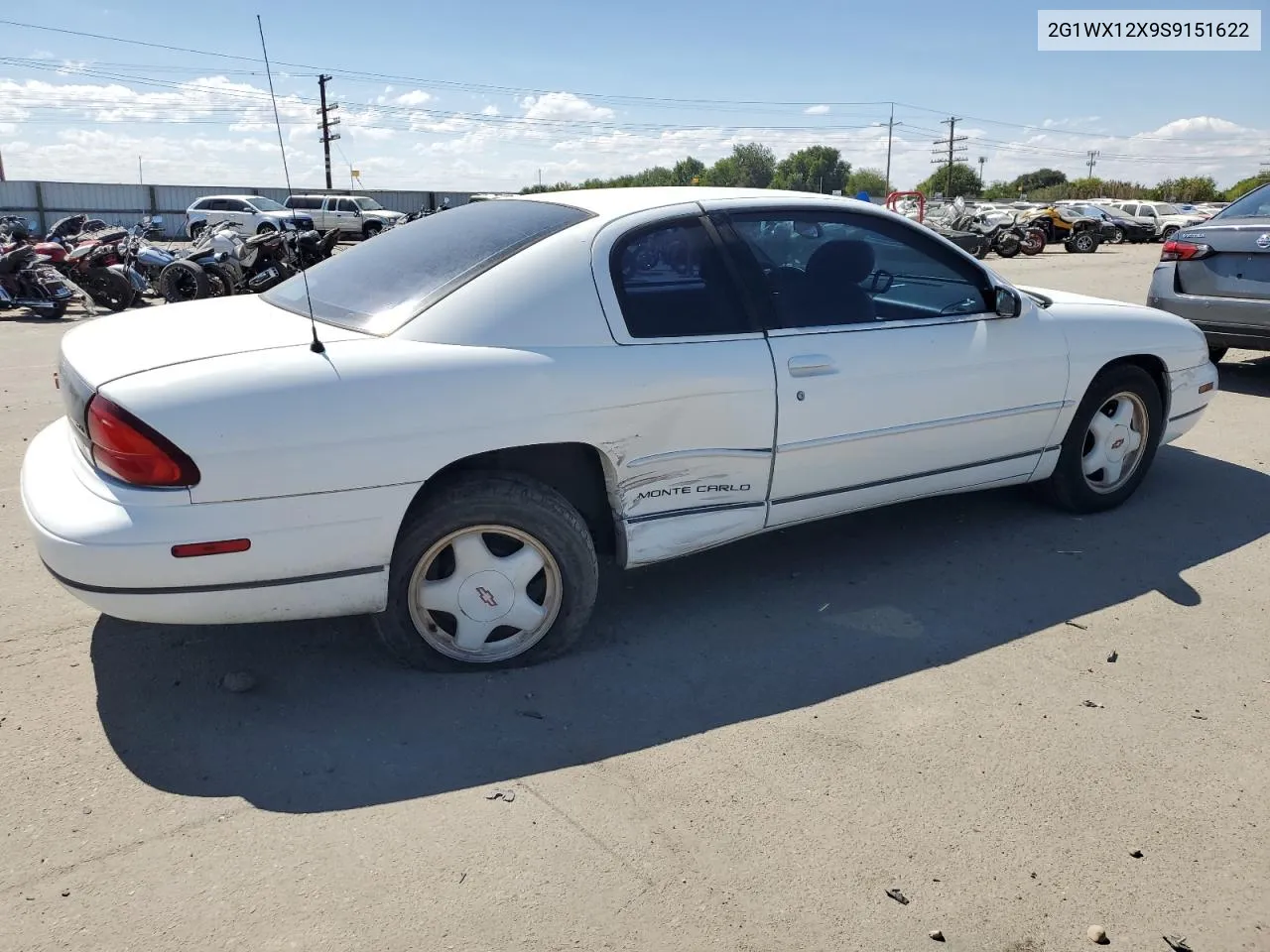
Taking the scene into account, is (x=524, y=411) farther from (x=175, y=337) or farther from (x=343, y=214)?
(x=343, y=214)

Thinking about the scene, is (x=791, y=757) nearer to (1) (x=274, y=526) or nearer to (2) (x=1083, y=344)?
(1) (x=274, y=526)

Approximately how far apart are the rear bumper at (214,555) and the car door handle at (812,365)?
1.45 metres

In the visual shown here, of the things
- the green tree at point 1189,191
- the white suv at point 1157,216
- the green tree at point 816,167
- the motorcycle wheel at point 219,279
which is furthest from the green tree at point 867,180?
the motorcycle wheel at point 219,279

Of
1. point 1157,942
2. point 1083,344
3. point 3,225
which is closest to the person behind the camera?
point 1157,942

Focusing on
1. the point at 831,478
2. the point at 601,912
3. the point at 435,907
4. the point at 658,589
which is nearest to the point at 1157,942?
the point at 601,912

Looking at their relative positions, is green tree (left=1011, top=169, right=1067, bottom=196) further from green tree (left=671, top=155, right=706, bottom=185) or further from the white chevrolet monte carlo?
the white chevrolet monte carlo

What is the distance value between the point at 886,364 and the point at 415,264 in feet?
5.85

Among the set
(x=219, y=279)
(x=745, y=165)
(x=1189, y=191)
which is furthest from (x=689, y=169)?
(x=219, y=279)

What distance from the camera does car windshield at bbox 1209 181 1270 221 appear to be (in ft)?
25.2

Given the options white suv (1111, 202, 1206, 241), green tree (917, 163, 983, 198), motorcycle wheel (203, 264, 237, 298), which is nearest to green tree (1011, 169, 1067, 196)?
green tree (917, 163, 983, 198)

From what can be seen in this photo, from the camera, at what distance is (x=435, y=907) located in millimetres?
2266

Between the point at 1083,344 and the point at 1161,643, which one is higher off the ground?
the point at 1083,344

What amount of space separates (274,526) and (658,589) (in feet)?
5.46

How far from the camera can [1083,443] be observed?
470cm
